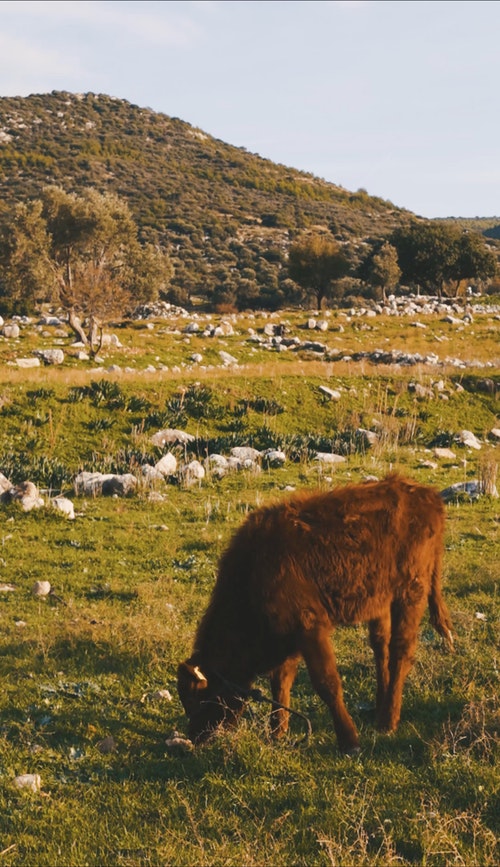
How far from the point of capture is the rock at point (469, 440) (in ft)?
68.0

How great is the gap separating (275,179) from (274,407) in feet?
375

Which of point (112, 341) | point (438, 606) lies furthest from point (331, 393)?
point (438, 606)

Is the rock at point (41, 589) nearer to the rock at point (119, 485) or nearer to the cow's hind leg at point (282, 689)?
the cow's hind leg at point (282, 689)

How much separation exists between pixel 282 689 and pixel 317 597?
1182 millimetres

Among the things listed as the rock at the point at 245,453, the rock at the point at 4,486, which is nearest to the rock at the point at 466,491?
the rock at the point at 245,453

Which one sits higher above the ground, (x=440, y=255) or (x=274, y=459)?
(x=440, y=255)

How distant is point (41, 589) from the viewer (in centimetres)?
996

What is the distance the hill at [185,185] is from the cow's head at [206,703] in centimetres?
6472

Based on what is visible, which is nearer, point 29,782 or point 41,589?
point 29,782

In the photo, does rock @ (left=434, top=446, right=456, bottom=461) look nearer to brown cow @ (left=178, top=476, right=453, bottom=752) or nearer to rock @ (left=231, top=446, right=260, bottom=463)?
rock @ (left=231, top=446, right=260, bottom=463)

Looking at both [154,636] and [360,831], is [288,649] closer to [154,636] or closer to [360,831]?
[360,831]

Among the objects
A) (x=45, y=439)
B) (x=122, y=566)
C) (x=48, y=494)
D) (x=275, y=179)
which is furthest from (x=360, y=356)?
(x=275, y=179)

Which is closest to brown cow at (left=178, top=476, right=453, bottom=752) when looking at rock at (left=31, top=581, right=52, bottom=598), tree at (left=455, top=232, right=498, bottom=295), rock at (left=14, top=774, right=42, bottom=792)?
rock at (left=14, top=774, right=42, bottom=792)

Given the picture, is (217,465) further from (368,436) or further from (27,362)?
(27,362)
